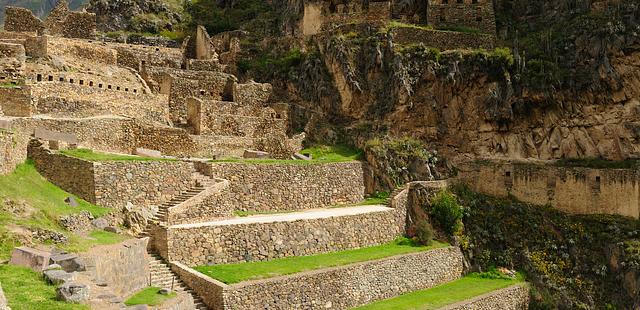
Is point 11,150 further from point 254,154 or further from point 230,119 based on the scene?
point 230,119

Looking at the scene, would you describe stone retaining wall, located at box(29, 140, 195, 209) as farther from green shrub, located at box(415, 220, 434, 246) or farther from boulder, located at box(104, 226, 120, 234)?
green shrub, located at box(415, 220, 434, 246)

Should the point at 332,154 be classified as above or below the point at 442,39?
below

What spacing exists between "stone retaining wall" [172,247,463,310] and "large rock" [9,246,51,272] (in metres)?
5.58

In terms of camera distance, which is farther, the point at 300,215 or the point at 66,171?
the point at 300,215

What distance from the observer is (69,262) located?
Result: 500 inches

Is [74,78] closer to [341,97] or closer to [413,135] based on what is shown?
[341,97]

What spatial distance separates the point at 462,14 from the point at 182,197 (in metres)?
21.9

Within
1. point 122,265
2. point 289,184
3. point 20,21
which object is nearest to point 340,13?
point 289,184

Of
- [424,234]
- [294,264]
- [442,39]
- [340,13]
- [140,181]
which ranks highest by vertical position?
[340,13]

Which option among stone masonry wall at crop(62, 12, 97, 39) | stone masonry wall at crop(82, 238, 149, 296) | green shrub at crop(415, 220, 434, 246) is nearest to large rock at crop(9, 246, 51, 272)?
stone masonry wall at crop(82, 238, 149, 296)

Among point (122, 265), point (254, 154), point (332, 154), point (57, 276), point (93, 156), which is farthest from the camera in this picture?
point (332, 154)

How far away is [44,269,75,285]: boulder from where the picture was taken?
11438 mm

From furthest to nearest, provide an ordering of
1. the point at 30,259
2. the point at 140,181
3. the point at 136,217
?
the point at 140,181 → the point at 136,217 → the point at 30,259

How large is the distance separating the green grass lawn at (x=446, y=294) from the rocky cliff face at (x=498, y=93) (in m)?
7.45
